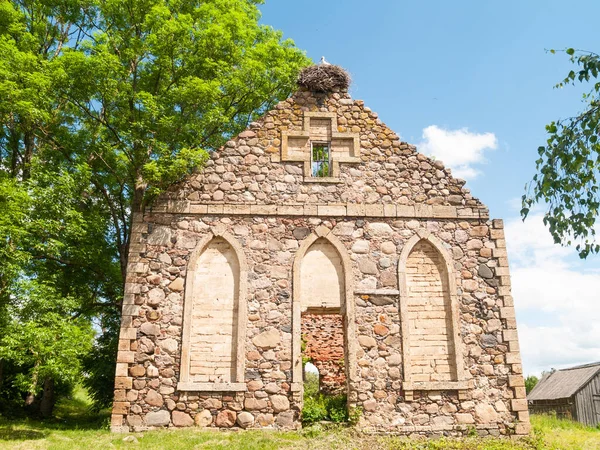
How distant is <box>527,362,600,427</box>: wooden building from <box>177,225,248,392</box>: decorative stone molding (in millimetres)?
18489

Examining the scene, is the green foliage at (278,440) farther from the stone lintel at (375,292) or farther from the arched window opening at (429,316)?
the stone lintel at (375,292)

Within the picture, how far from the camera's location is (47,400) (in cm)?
1429

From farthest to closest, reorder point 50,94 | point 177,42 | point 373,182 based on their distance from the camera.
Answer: point 177,42, point 50,94, point 373,182

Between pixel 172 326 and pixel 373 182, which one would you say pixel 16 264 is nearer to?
pixel 172 326

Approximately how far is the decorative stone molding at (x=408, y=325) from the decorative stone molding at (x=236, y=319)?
3.42 m

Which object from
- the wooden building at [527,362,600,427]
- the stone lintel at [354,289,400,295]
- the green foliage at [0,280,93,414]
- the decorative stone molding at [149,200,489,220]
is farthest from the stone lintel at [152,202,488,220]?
the wooden building at [527,362,600,427]

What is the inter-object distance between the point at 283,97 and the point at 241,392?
29.9 feet

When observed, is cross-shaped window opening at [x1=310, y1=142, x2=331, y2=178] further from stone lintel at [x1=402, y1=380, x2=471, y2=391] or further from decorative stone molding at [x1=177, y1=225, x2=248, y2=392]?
stone lintel at [x1=402, y1=380, x2=471, y2=391]

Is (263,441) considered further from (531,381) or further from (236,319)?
(531,381)

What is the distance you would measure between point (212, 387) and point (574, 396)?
19.0m

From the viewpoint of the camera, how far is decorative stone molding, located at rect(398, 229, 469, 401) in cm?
1027

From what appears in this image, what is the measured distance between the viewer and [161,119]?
482 inches

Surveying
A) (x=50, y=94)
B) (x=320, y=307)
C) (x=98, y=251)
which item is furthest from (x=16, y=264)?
(x=320, y=307)

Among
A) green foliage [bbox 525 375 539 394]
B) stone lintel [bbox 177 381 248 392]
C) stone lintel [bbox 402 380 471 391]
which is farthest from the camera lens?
green foliage [bbox 525 375 539 394]
